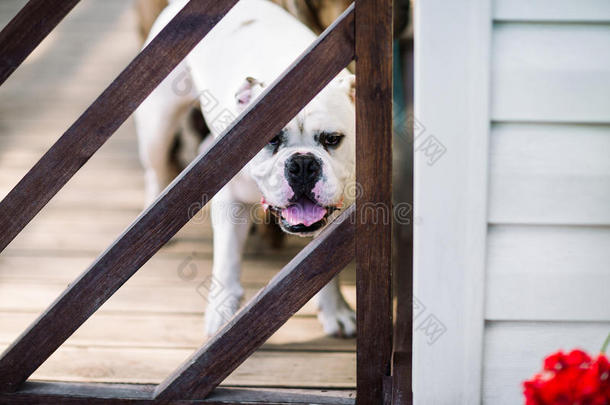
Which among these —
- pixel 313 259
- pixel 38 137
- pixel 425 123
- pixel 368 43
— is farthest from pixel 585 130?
pixel 38 137

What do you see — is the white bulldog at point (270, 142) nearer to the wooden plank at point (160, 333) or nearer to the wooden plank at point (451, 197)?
the wooden plank at point (160, 333)

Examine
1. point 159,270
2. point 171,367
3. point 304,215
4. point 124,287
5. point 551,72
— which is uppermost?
point 159,270

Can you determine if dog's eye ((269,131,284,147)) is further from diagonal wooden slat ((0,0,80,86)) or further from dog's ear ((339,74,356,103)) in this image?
diagonal wooden slat ((0,0,80,86))

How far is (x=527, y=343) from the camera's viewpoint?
54.1 inches

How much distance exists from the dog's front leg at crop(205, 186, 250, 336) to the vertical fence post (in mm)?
784

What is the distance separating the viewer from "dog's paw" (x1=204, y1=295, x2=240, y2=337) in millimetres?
2121

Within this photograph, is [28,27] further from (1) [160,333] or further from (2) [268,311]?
(1) [160,333]

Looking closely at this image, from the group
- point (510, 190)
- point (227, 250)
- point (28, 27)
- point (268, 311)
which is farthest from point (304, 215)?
point (28, 27)

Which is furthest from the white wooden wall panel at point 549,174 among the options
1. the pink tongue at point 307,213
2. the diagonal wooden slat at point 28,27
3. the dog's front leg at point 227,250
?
the dog's front leg at point 227,250

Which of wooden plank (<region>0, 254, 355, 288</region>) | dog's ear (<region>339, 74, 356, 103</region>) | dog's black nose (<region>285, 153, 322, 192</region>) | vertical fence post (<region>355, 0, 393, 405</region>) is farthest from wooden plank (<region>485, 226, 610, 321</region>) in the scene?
wooden plank (<region>0, 254, 355, 288</region>)

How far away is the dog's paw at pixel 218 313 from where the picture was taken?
212cm

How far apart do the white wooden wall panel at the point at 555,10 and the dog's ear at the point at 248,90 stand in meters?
0.82

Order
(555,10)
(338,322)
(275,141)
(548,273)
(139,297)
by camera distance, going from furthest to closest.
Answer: (139,297), (338,322), (275,141), (548,273), (555,10)

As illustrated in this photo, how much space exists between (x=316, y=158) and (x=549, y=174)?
70cm
